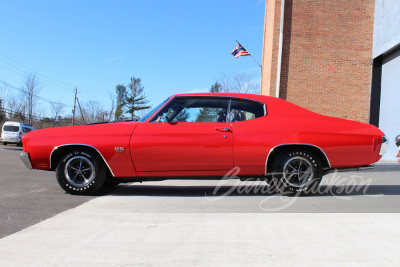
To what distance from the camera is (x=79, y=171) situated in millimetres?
4965

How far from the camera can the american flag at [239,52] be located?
17219 millimetres

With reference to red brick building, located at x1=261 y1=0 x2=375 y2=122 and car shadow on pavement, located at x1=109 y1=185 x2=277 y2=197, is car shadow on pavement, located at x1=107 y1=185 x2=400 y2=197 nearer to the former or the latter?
car shadow on pavement, located at x1=109 y1=185 x2=277 y2=197

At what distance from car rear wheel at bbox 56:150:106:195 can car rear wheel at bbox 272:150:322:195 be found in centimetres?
256

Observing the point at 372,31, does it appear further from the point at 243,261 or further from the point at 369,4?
the point at 243,261

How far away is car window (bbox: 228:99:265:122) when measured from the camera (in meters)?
5.08

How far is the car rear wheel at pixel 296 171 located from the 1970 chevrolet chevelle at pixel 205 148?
1 centimetres

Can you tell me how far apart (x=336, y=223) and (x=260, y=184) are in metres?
2.94

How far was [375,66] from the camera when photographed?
13.1 meters

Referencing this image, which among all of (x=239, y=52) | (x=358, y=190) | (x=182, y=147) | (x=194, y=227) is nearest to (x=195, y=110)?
(x=182, y=147)

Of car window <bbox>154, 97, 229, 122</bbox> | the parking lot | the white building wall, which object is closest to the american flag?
the white building wall

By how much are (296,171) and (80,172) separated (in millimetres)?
3159

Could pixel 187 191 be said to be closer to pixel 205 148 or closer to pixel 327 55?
pixel 205 148

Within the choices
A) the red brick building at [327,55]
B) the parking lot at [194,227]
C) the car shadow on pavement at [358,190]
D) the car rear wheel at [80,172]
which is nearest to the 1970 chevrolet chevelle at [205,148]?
the car rear wheel at [80,172]

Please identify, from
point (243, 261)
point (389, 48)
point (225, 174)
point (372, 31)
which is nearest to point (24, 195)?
point (225, 174)
